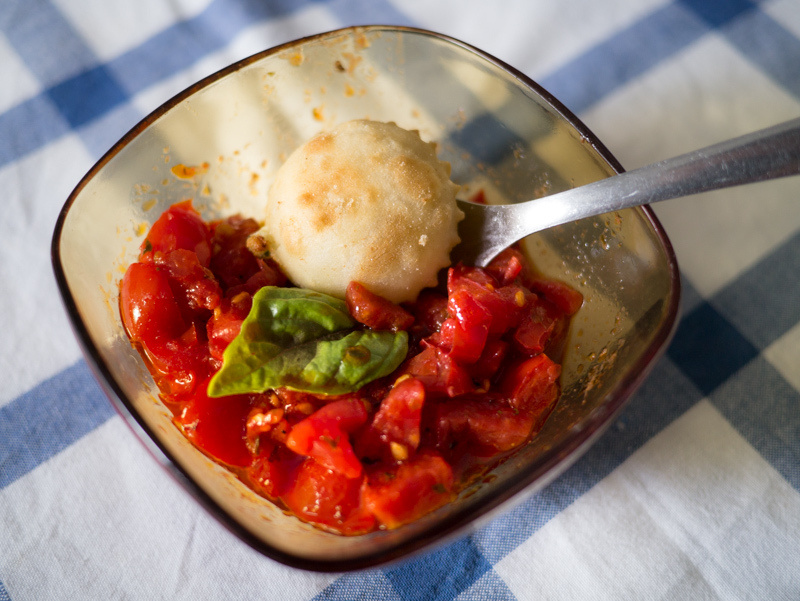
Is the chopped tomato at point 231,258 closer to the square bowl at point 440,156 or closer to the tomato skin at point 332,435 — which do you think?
the square bowl at point 440,156

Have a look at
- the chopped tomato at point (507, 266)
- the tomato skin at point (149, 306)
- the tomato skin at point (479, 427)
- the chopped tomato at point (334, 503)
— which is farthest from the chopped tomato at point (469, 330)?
the tomato skin at point (149, 306)

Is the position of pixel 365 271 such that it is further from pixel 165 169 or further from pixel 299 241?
pixel 165 169

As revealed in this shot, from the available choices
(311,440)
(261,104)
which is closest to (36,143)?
(261,104)

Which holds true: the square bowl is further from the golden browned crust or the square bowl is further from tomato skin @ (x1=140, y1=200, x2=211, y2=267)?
the golden browned crust

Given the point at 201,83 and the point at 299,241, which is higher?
the point at 201,83

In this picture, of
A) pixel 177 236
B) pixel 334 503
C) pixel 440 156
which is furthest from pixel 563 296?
pixel 177 236
